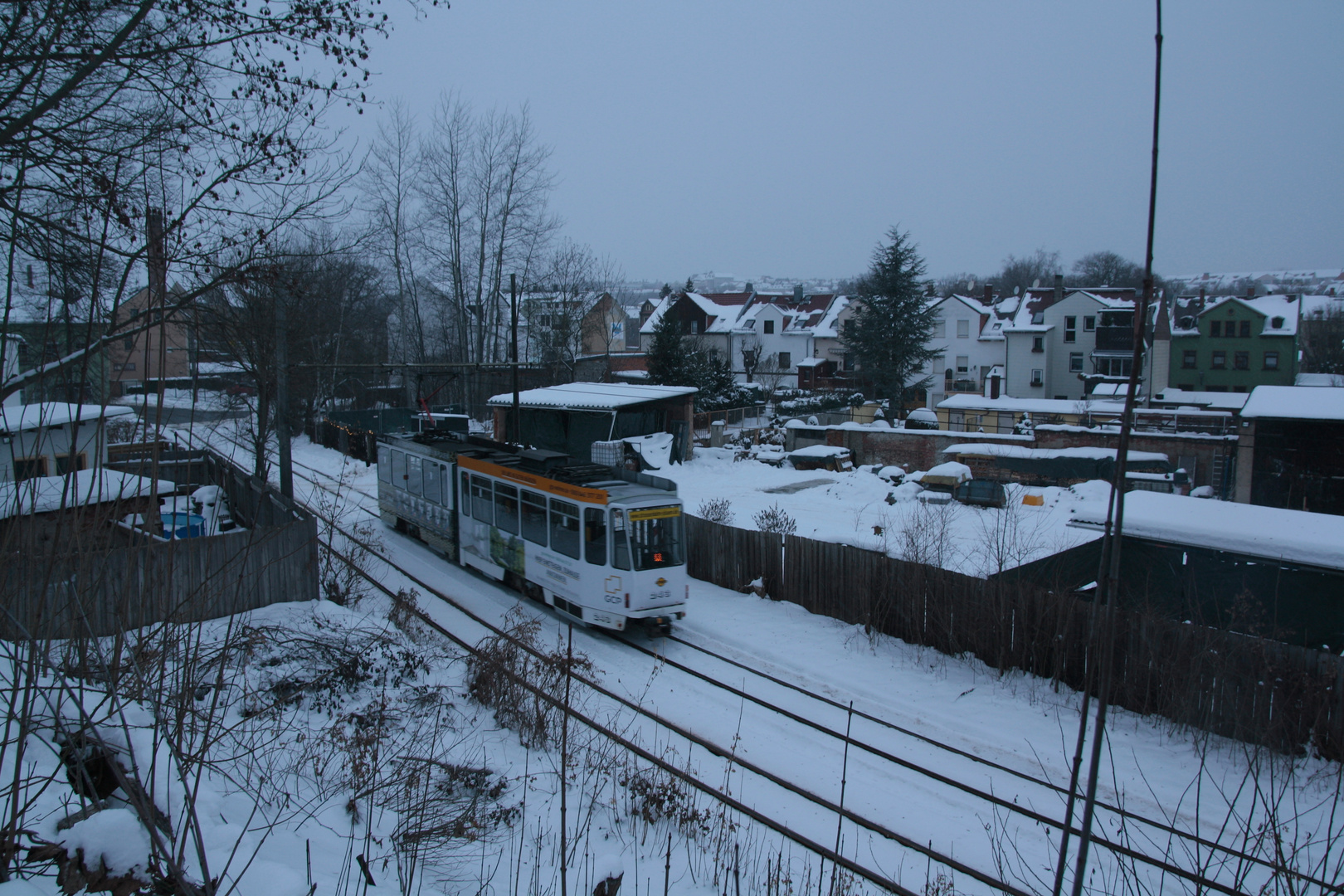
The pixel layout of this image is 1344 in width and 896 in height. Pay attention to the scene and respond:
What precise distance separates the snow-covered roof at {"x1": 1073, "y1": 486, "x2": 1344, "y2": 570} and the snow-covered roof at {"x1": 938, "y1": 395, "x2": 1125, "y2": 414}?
28.1 metres

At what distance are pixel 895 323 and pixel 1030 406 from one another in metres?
8.42

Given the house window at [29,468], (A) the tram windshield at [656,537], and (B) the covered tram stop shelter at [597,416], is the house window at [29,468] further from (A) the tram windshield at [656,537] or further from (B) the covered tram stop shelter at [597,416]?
(B) the covered tram stop shelter at [597,416]

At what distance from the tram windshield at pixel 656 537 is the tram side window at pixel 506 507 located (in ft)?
10.8

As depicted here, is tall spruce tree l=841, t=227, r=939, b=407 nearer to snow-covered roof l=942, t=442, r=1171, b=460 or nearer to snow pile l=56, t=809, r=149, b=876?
snow-covered roof l=942, t=442, r=1171, b=460

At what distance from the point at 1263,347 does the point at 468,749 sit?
60582mm

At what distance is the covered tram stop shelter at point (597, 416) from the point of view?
30.4 meters

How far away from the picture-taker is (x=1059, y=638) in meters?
11.1

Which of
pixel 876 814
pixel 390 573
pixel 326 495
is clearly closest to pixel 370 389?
pixel 326 495

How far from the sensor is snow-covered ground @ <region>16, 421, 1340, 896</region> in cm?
600

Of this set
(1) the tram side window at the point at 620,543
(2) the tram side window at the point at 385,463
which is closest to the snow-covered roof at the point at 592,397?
(2) the tram side window at the point at 385,463

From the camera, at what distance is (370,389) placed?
50.3m

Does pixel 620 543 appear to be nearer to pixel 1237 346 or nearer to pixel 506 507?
pixel 506 507

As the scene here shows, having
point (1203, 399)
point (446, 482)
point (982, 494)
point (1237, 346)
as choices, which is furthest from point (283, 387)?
point (1237, 346)

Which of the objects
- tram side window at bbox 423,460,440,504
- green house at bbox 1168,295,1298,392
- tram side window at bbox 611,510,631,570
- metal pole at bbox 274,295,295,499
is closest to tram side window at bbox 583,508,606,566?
tram side window at bbox 611,510,631,570
